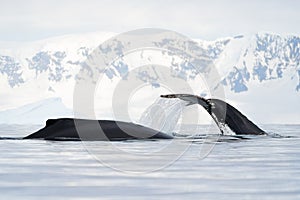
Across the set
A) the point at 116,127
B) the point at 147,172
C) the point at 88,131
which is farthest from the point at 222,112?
the point at 147,172

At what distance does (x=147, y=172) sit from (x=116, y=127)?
6.98 metres

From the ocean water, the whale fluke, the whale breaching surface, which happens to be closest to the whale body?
the whale breaching surface

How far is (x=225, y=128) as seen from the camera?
15.8m

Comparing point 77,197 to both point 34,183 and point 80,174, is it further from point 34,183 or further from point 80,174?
point 80,174

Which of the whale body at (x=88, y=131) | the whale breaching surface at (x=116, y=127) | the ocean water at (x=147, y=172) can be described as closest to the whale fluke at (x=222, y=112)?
the whale breaching surface at (x=116, y=127)

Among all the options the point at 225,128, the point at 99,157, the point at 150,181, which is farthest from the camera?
the point at 225,128

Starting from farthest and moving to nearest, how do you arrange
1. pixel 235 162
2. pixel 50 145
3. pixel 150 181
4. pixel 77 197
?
pixel 50 145
pixel 235 162
pixel 150 181
pixel 77 197

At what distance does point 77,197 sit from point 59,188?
600 millimetres

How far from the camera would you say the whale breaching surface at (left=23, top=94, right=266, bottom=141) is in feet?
47.4

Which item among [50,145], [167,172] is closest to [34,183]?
[167,172]

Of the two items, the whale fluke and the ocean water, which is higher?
the whale fluke

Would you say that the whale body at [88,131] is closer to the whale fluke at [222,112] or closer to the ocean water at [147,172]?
the whale fluke at [222,112]

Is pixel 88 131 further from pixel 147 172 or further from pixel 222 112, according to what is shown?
pixel 147 172

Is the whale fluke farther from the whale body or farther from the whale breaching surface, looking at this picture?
the whale body
